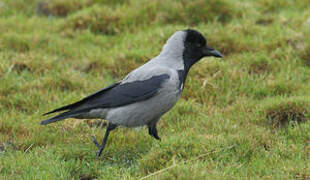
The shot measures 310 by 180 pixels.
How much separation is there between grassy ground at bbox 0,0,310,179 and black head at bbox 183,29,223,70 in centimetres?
66

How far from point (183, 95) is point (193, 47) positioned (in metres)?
0.97

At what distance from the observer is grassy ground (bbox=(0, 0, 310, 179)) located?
14.3 feet

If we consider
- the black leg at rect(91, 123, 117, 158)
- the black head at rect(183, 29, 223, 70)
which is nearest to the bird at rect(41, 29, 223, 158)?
the black leg at rect(91, 123, 117, 158)

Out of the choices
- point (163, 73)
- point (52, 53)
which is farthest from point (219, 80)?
point (52, 53)

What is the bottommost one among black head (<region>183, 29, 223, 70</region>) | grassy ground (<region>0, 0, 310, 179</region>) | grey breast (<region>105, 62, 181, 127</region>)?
grassy ground (<region>0, 0, 310, 179</region>)

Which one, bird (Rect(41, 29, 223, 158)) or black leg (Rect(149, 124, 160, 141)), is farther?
black leg (Rect(149, 124, 160, 141))

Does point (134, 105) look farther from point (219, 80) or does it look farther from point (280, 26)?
point (280, 26)

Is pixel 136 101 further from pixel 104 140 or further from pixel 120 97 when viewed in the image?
pixel 104 140

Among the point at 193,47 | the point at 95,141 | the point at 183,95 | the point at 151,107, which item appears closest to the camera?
the point at 151,107

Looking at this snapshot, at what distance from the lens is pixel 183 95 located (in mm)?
6113

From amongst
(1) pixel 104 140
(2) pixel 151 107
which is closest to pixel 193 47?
(2) pixel 151 107

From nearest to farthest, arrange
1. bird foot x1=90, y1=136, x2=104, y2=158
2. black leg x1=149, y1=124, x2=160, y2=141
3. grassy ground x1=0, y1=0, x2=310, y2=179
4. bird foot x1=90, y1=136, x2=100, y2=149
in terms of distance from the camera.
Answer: grassy ground x1=0, y1=0, x2=310, y2=179 → bird foot x1=90, y1=136, x2=104, y2=158 → bird foot x1=90, y1=136, x2=100, y2=149 → black leg x1=149, y1=124, x2=160, y2=141

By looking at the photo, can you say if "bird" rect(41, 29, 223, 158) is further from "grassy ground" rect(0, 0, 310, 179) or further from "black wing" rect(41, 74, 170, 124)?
"grassy ground" rect(0, 0, 310, 179)

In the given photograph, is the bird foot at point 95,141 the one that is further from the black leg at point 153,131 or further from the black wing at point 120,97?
the black leg at point 153,131
